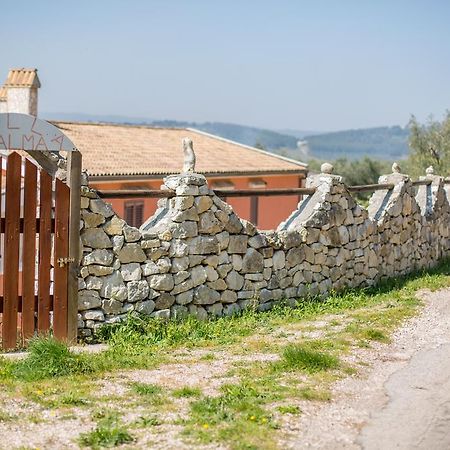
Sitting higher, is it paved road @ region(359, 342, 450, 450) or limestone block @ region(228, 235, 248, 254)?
limestone block @ region(228, 235, 248, 254)

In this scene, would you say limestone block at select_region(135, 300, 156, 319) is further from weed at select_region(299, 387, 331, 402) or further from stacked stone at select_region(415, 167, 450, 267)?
stacked stone at select_region(415, 167, 450, 267)

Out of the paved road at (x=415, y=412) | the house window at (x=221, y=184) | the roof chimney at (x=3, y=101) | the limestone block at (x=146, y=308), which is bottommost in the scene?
the paved road at (x=415, y=412)

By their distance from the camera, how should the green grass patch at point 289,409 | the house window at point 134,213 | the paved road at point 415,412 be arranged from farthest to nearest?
the house window at point 134,213, the green grass patch at point 289,409, the paved road at point 415,412

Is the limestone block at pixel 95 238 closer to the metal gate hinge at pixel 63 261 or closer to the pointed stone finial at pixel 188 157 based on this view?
the metal gate hinge at pixel 63 261

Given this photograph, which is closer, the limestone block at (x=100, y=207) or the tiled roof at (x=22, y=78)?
the limestone block at (x=100, y=207)

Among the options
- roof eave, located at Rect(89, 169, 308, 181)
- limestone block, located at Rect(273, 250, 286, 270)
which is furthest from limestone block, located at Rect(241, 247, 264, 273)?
roof eave, located at Rect(89, 169, 308, 181)

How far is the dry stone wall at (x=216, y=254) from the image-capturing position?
9227 mm

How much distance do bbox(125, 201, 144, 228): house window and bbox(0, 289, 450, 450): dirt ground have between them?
1462 centimetres

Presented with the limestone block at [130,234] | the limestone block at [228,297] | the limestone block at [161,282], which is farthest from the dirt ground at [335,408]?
the limestone block at [228,297]

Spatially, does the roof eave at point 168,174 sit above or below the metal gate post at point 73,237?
above

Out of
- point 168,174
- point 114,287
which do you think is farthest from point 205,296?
point 168,174

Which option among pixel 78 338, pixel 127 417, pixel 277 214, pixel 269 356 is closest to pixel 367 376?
pixel 269 356

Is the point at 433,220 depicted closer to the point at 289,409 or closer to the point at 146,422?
the point at 289,409

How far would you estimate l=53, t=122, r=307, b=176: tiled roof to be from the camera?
77.5ft
